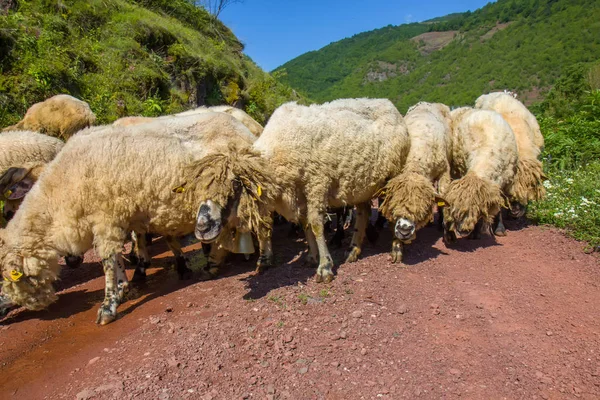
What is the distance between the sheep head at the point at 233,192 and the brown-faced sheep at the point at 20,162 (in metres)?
3.70

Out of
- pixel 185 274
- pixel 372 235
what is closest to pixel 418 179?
pixel 372 235

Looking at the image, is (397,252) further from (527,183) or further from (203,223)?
(527,183)

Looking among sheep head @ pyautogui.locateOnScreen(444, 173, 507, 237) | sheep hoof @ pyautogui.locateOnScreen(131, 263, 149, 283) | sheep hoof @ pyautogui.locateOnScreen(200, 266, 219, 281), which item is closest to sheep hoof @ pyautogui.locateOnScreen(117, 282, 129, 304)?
sheep hoof @ pyautogui.locateOnScreen(131, 263, 149, 283)

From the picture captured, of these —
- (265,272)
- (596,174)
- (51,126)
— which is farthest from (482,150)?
(51,126)

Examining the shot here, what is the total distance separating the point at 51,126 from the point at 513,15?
104698 millimetres

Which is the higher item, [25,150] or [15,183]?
[25,150]

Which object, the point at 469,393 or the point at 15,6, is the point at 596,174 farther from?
the point at 15,6

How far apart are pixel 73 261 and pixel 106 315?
8.89ft

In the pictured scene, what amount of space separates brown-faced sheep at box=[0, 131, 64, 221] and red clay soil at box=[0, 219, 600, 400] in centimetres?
204

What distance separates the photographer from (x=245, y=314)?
457 centimetres

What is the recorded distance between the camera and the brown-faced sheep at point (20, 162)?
6.54 m

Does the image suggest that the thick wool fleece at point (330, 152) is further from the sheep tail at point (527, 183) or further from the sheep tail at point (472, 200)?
the sheep tail at point (527, 183)

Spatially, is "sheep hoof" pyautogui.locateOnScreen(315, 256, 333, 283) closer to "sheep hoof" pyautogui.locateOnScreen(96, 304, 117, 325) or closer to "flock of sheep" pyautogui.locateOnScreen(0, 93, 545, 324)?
"flock of sheep" pyautogui.locateOnScreen(0, 93, 545, 324)

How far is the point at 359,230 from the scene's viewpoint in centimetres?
642
